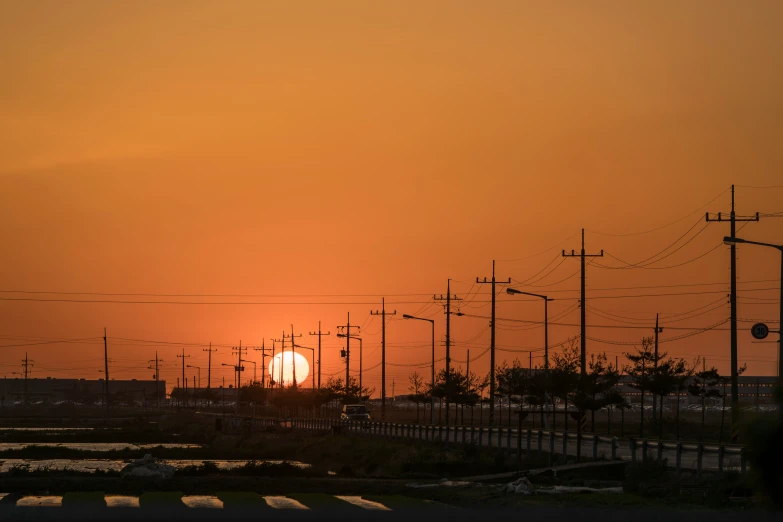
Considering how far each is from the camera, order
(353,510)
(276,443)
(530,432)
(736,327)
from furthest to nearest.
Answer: (276,443), (736,327), (530,432), (353,510)

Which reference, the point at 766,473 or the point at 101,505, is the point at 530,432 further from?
the point at 766,473

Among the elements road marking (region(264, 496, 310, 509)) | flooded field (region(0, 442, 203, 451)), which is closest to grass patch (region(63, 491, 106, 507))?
road marking (region(264, 496, 310, 509))

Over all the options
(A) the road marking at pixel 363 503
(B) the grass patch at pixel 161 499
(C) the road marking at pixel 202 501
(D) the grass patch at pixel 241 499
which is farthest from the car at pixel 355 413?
(C) the road marking at pixel 202 501

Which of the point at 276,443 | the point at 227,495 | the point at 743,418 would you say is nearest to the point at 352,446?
the point at 276,443

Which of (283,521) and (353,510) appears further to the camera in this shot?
(353,510)

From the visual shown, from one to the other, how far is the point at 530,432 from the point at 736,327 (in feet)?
45.0

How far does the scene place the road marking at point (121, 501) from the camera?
24109 millimetres

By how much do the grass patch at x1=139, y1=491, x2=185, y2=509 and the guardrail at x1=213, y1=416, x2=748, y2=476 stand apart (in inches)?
510

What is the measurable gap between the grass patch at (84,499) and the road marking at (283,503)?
393cm

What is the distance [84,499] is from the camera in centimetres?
2611

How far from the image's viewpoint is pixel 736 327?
182 feet

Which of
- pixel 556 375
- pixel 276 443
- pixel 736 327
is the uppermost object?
pixel 736 327

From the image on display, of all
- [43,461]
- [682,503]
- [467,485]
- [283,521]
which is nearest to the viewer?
[283,521]

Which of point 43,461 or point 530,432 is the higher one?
point 530,432
